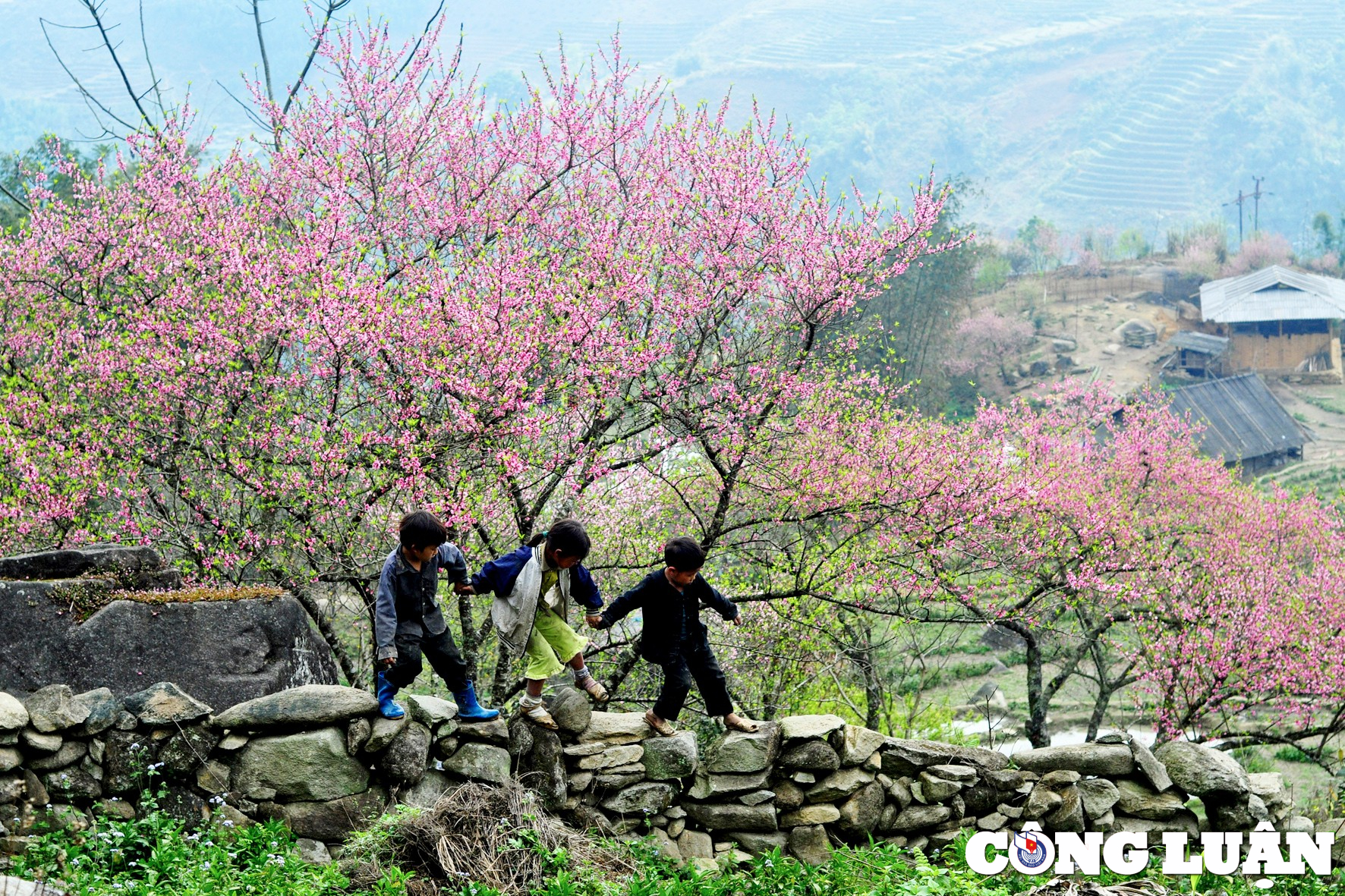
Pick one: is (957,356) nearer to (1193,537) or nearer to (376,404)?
(1193,537)

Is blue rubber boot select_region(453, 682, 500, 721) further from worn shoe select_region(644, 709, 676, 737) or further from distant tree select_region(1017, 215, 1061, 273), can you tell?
distant tree select_region(1017, 215, 1061, 273)

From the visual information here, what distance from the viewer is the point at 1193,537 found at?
1805 centimetres

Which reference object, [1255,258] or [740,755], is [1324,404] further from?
[740,755]

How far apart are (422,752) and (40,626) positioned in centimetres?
275


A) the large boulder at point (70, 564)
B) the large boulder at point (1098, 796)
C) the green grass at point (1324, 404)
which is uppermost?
the green grass at point (1324, 404)

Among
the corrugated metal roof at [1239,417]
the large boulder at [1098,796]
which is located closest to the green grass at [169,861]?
the large boulder at [1098,796]

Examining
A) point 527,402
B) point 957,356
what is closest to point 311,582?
point 527,402

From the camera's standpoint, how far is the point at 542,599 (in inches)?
263

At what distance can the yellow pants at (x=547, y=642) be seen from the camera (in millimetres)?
6723

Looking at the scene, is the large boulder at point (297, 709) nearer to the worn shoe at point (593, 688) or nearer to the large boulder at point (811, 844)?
the worn shoe at point (593, 688)

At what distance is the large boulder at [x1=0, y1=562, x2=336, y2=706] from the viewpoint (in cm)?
722

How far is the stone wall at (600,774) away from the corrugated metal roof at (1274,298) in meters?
48.8

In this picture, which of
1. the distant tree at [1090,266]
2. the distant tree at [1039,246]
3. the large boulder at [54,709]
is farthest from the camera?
the distant tree at [1039,246]

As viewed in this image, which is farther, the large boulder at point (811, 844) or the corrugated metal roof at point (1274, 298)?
the corrugated metal roof at point (1274, 298)
